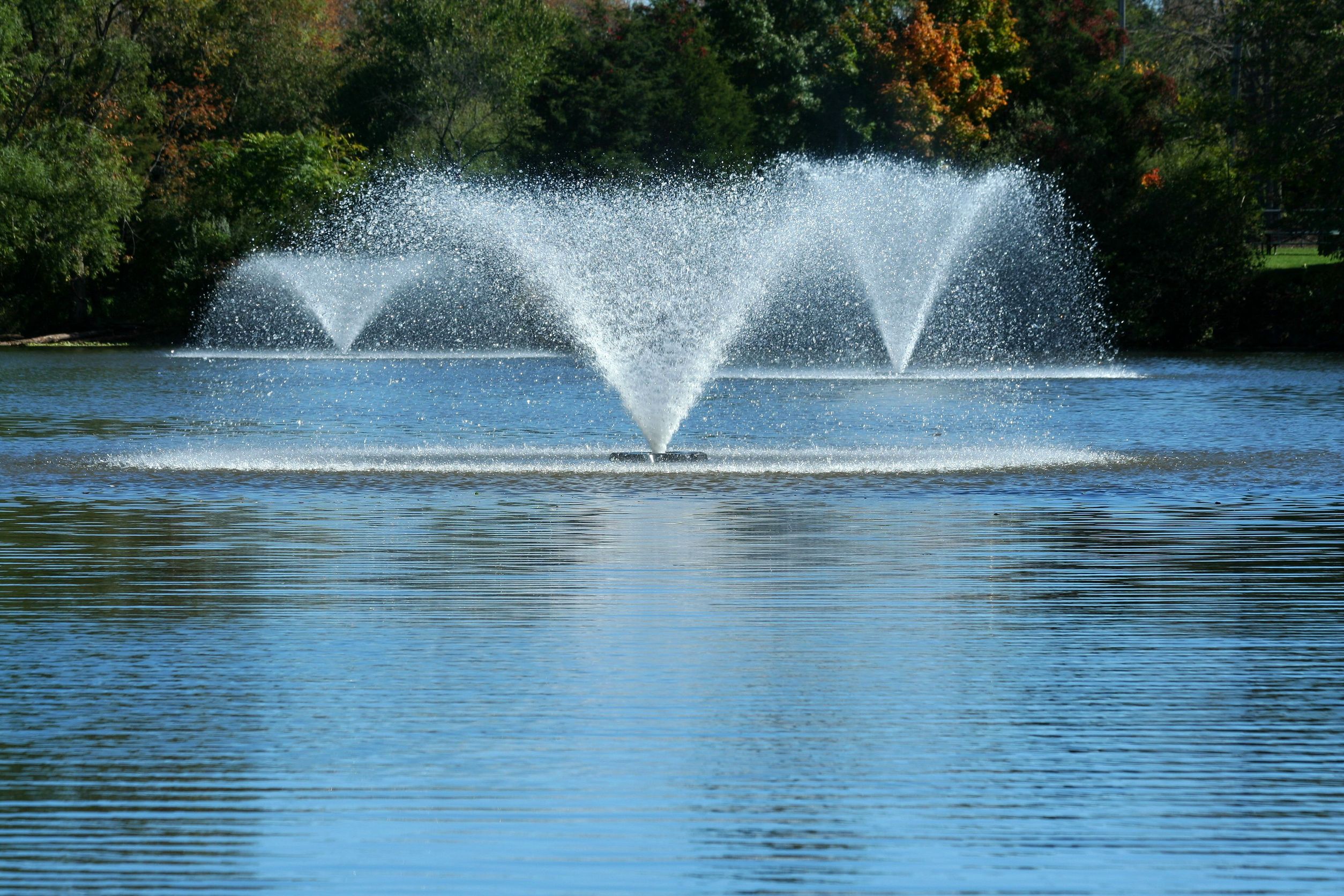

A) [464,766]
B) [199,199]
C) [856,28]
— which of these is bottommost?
[199,199]

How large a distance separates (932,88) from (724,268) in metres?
24.3

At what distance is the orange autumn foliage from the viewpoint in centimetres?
7256

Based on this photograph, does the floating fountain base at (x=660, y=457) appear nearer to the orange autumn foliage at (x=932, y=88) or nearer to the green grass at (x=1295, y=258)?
the orange autumn foliage at (x=932, y=88)

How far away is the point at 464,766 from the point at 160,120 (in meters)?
71.9

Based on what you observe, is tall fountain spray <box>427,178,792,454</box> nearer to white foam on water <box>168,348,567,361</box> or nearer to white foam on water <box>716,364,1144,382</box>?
white foam on water <box>716,364,1144,382</box>

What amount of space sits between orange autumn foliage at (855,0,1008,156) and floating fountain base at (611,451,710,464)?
4975 cm

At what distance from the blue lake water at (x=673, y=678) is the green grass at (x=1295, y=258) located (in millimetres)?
52446

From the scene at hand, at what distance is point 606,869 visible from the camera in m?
7.06

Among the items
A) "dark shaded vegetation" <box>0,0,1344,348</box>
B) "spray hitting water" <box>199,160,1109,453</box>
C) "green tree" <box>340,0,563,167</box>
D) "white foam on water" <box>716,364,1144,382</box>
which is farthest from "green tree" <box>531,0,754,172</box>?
"white foam on water" <box>716,364,1144,382</box>

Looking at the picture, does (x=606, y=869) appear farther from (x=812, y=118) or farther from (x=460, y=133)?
(x=460, y=133)

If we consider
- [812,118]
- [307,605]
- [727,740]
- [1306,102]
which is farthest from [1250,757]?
[812,118]

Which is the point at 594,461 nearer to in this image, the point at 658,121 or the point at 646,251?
the point at 646,251

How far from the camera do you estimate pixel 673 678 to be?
10.3 meters

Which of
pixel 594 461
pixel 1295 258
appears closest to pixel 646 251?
pixel 1295 258
